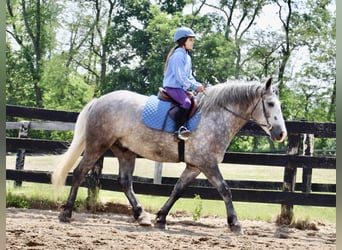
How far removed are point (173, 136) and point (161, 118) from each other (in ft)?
0.60

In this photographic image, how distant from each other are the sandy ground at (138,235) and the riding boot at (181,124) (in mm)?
803

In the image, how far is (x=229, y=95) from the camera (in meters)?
4.48

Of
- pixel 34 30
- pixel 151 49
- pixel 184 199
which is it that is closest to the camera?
pixel 184 199

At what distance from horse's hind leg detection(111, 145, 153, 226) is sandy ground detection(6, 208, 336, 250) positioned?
10 cm

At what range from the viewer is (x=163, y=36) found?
17297 mm

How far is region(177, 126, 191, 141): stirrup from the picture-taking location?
425 centimetres

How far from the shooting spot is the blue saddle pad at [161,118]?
4355mm

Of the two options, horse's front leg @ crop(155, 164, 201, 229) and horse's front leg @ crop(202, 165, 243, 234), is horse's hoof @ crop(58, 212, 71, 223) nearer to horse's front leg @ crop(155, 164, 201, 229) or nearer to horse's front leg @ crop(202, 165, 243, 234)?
horse's front leg @ crop(155, 164, 201, 229)

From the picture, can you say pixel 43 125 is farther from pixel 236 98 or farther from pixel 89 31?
pixel 89 31

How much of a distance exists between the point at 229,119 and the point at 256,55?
517 inches

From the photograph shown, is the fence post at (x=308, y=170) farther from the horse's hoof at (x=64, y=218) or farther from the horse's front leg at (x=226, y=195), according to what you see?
the horse's hoof at (x=64, y=218)

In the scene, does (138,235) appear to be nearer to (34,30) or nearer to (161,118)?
(161,118)

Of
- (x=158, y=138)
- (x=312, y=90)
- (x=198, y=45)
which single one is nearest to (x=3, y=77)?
(x=158, y=138)

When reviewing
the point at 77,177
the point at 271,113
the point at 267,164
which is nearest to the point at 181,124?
the point at 271,113
